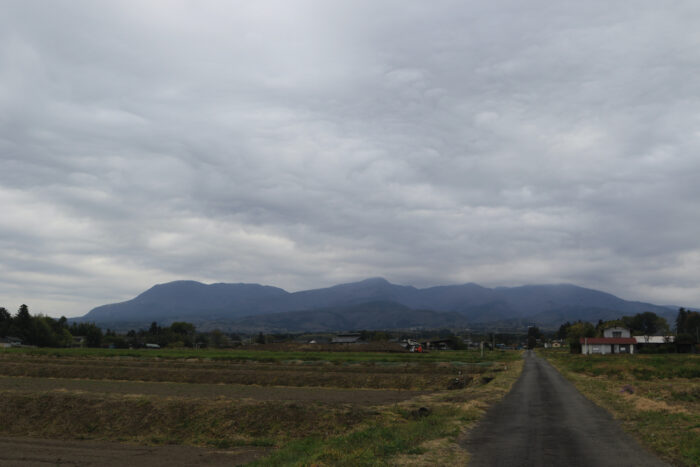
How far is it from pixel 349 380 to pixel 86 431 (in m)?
27.1

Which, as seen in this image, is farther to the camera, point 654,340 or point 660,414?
point 654,340

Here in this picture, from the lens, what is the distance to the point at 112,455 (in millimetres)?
22609

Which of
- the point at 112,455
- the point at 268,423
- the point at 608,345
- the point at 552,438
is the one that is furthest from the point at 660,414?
the point at 608,345

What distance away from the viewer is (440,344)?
561 ft

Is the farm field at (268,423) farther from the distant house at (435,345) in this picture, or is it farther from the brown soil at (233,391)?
the distant house at (435,345)

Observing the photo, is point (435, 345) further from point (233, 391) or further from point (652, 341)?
point (233, 391)

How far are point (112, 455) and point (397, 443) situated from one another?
521 inches

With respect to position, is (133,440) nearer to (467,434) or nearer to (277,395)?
(277,395)

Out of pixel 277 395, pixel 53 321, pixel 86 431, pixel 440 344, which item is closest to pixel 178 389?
pixel 277 395

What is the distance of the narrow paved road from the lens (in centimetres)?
1616

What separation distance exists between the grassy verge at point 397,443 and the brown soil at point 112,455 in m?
2.46

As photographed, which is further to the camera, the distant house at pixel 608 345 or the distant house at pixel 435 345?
the distant house at pixel 435 345

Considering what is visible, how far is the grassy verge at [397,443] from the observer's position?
52.9ft

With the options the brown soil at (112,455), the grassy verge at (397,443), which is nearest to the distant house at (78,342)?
the brown soil at (112,455)
